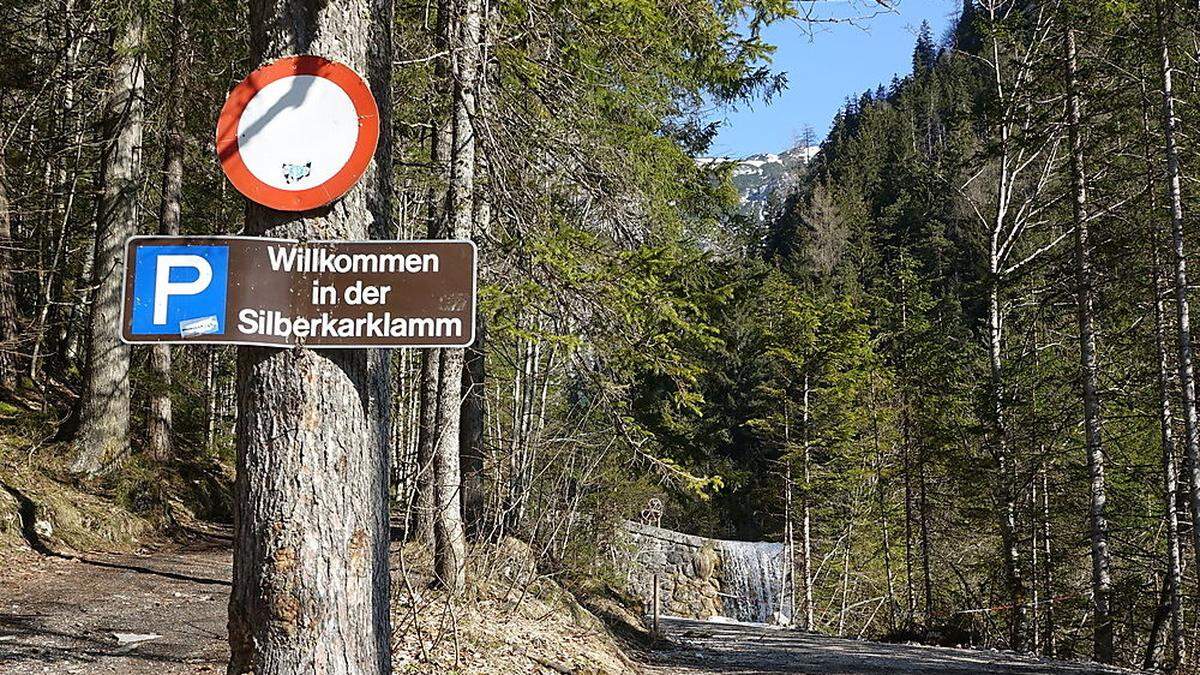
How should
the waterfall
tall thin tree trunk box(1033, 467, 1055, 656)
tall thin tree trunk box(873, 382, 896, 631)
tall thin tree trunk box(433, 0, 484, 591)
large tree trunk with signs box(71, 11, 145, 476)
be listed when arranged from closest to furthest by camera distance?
tall thin tree trunk box(433, 0, 484, 591), large tree trunk with signs box(71, 11, 145, 476), tall thin tree trunk box(1033, 467, 1055, 656), tall thin tree trunk box(873, 382, 896, 631), the waterfall

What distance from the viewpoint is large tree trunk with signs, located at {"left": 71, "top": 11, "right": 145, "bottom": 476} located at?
453 inches

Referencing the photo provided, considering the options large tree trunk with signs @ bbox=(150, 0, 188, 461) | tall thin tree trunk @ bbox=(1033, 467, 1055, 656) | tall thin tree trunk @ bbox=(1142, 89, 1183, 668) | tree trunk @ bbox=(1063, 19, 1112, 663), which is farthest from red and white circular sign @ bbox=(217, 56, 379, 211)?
tall thin tree trunk @ bbox=(1033, 467, 1055, 656)

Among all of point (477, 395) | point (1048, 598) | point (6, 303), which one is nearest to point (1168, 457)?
point (1048, 598)

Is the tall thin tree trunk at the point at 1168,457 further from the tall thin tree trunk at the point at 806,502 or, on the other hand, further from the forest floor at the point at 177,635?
the tall thin tree trunk at the point at 806,502

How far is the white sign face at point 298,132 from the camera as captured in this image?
2736 mm

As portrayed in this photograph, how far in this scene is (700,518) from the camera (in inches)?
1508

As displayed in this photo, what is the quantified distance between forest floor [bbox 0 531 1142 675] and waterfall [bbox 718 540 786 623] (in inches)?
677

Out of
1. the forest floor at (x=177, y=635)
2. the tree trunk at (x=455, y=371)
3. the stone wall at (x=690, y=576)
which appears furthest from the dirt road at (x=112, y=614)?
the stone wall at (x=690, y=576)

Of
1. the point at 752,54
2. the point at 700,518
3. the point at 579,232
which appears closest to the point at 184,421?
the point at 579,232

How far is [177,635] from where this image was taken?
6.86 metres

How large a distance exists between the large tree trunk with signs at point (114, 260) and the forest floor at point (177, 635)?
1.59m

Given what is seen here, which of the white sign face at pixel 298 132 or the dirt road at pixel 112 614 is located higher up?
the white sign face at pixel 298 132

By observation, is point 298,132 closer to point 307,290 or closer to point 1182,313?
point 307,290

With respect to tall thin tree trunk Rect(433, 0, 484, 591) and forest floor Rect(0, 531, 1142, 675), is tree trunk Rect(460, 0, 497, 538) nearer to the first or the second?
tall thin tree trunk Rect(433, 0, 484, 591)
